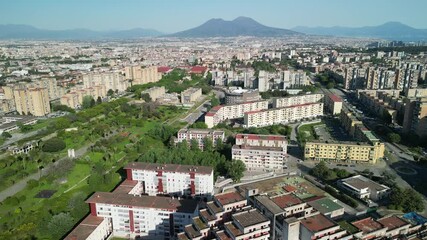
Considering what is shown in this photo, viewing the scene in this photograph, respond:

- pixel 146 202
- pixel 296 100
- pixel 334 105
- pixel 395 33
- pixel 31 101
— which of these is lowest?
pixel 146 202

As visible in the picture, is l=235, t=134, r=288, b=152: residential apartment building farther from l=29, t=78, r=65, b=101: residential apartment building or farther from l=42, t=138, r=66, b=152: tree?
l=29, t=78, r=65, b=101: residential apartment building

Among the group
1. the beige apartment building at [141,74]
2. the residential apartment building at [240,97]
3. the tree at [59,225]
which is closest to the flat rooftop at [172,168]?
the tree at [59,225]

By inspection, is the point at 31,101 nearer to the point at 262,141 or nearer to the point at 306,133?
the point at 262,141

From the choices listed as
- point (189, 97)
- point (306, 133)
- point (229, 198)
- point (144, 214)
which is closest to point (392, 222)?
point (229, 198)

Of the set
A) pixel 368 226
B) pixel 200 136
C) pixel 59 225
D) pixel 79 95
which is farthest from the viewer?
pixel 79 95

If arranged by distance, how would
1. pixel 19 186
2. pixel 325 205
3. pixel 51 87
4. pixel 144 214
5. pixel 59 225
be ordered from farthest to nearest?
1. pixel 51 87
2. pixel 19 186
3. pixel 325 205
4. pixel 144 214
5. pixel 59 225

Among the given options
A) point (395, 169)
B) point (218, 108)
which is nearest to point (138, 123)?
point (218, 108)

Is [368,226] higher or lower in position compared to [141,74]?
lower

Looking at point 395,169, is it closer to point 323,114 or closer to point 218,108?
point 323,114
